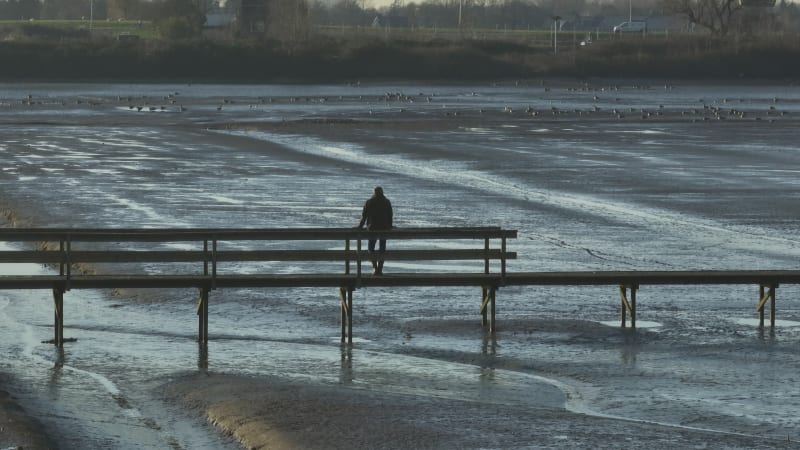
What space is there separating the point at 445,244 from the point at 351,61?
402ft

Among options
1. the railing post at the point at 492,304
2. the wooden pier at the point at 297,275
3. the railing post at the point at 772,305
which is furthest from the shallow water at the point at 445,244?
the wooden pier at the point at 297,275

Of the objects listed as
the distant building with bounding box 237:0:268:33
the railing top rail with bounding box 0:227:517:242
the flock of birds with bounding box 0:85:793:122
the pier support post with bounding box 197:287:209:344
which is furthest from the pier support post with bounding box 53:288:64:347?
the distant building with bounding box 237:0:268:33

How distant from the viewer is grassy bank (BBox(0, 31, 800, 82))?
14725 cm

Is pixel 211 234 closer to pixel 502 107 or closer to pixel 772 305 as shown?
pixel 772 305

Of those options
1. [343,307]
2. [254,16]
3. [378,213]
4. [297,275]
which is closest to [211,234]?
[297,275]

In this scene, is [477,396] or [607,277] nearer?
[477,396]

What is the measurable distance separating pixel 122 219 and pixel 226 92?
9269 centimetres

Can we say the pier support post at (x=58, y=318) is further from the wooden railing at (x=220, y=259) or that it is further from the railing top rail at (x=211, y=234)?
the railing top rail at (x=211, y=234)

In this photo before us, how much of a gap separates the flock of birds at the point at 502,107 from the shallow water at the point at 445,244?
9152 millimetres

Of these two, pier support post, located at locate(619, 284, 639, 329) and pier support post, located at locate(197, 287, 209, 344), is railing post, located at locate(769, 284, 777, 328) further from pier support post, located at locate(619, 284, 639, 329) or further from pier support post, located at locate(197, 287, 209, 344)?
pier support post, located at locate(197, 287, 209, 344)

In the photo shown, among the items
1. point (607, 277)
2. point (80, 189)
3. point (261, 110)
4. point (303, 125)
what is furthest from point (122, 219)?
point (261, 110)

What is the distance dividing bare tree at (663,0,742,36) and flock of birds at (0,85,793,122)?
5159 centimetres

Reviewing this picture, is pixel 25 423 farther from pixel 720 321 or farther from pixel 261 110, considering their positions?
pixel 261 110

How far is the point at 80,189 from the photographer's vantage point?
4116cm
